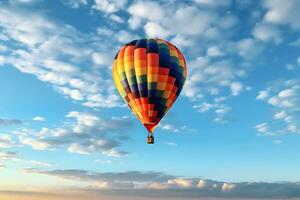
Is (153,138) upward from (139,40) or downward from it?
downward

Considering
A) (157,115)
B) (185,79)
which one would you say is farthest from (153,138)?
(185,79)

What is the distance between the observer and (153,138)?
56.2m

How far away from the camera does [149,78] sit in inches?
2319

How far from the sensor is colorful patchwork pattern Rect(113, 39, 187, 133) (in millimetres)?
58750

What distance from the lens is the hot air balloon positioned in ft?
193

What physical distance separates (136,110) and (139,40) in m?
11.9

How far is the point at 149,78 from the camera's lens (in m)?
58.9

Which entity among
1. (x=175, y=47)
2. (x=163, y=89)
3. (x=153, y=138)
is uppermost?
(x=175, y=47)

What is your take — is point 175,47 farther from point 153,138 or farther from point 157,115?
point 153,138

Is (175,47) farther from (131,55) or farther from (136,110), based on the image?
(136,110)

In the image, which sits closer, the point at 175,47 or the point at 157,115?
the point at 157,115

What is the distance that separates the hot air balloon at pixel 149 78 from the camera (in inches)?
2313

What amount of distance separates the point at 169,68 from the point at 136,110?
28.1 ft

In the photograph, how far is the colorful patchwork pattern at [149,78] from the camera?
58.8 m
